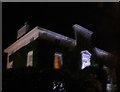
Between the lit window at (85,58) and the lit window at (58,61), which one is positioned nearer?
the lit window at (58,61)

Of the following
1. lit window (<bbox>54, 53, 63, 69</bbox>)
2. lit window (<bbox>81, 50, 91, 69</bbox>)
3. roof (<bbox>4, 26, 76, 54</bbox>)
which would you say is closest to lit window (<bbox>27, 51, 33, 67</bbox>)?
roof (<bbox>4, 26, 76, 54</bbox>)

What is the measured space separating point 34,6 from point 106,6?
999 mm

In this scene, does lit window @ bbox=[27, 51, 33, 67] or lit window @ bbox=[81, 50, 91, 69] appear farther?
lit window @ bbox=[81, 50, 91, 69]

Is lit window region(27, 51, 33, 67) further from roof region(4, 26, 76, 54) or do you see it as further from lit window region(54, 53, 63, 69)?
lit window region(54, 53, 63, 69)

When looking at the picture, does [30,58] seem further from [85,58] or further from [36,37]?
[85,58]

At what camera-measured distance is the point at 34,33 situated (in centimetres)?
423

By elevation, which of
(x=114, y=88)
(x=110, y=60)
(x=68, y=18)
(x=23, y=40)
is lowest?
(x=114, y=88)

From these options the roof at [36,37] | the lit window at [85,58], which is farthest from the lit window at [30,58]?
the lit window at [85,58]

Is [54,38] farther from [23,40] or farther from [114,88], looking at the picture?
[114,88]

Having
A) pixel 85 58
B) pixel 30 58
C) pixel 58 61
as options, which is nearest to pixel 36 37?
pixel 30 58

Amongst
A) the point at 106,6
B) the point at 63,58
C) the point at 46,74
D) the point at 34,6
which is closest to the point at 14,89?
the point at 46,74

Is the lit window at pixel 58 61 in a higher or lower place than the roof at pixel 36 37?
lower

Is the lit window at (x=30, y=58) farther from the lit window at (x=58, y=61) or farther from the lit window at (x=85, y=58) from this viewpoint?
the lit window at (x=85, y=58)

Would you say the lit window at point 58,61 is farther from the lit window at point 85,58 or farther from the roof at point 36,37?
the lit window at point 85,58
